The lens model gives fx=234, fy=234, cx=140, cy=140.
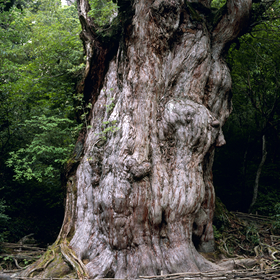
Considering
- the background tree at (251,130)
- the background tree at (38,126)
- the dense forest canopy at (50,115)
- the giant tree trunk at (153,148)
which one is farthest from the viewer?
the background tree at (251,130)

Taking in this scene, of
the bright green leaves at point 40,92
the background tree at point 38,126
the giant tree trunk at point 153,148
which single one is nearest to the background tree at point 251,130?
the giant tree trunk at point 153,148

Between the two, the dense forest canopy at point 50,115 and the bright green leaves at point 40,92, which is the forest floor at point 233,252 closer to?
the dense forest canopy at point 50,115

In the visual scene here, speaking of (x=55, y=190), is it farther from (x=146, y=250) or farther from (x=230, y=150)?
(x=230, y=150)

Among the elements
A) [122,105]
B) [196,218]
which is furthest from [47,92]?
[196,218]

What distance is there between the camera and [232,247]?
18.2 feet

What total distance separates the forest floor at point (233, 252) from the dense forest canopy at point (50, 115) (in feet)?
2.18

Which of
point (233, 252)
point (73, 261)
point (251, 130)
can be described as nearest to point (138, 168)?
point (73, 261)

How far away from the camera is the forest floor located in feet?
11.9

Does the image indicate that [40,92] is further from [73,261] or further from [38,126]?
[73,261]

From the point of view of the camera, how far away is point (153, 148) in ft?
14.4

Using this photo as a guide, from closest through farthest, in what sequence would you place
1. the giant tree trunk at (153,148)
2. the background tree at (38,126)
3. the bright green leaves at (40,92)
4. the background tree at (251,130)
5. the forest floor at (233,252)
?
the forest floor at (233,252)
the giant tree trunk at (153,148)
the background tree at (38,126)
the bright green leaves at (40,92)
the background tree at (251,130)

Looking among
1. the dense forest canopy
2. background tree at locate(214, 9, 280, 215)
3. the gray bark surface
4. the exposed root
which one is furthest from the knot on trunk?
background tree at locate(214, 9, 280, 215)

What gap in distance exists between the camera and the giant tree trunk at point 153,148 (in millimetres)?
3895

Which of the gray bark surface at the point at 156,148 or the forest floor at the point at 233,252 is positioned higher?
the gray bark surface at the point at 156,148
